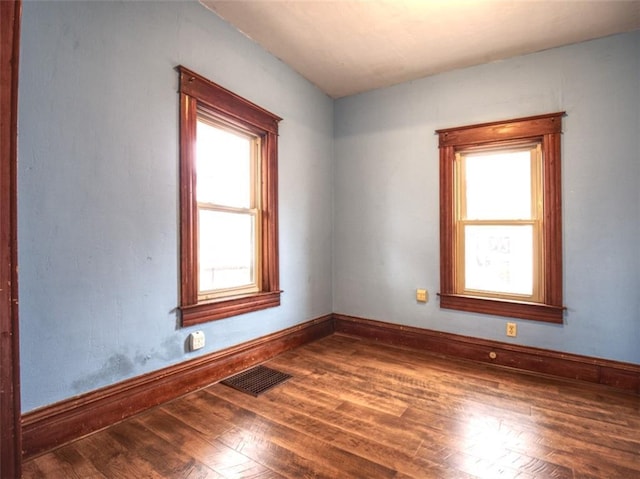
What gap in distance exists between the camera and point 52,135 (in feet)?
5.22

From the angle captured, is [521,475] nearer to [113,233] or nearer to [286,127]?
[113,233]

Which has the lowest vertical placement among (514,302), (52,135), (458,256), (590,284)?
(514,302)

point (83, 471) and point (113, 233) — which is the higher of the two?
point (113, 233)

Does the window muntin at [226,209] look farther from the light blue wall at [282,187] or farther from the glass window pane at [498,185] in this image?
the glass window pane at [498,185]

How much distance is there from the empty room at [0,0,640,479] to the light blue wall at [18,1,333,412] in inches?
0.5

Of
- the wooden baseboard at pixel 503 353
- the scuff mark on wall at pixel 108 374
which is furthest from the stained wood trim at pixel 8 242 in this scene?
the wooden baseboard at pixel 503 353

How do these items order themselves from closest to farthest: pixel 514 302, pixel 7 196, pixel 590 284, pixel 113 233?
pixel 7 196
pixel 113 233
pixel 590 284
pixel 514 302

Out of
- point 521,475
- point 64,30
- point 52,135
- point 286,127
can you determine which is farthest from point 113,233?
point 521,475

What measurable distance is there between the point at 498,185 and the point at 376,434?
7.73ft

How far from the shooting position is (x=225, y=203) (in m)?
2.61

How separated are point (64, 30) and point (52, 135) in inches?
21.7

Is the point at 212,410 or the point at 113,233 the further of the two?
the point at 212,410

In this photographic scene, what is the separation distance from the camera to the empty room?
5.10 feet

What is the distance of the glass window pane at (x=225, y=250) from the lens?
2447mm
